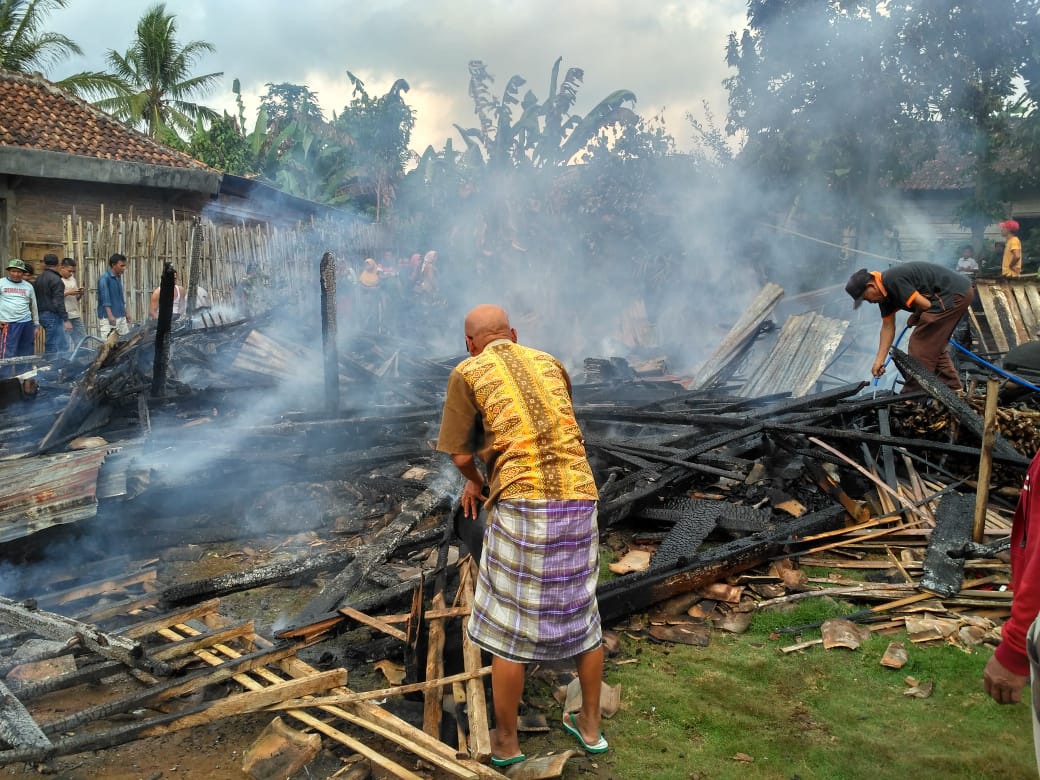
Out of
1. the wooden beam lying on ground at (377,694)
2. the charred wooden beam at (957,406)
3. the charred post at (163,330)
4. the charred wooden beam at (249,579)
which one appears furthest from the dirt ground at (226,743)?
the charred wooden beam at (957,406)

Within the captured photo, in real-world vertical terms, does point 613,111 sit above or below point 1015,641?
above

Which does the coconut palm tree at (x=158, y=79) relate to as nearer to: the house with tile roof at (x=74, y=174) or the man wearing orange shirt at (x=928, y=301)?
the house with tile roof at (x=74, y=174)

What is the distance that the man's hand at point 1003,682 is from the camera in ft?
6.15

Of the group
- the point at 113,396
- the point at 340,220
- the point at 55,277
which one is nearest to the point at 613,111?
the point at 340,220

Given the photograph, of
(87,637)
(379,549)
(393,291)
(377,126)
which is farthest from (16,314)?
(377,126)

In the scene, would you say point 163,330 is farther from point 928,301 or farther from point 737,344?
point 737,344

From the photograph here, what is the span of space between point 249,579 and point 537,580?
2487mm

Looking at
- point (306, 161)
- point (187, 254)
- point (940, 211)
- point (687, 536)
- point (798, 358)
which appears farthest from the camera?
point (306, 161)

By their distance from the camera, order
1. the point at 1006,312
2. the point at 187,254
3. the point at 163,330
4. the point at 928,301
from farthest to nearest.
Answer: the point at 187,254, the point at 1006,312, the point at 163,330, the point at 928,301

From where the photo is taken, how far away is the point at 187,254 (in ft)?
42.8

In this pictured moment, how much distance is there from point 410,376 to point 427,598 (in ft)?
20.6

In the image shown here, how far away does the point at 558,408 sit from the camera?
9.66 ft

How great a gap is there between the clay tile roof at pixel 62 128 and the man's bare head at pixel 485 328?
1211 cm

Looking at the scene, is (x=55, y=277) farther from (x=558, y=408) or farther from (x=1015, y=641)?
(x=1015, y=641)
